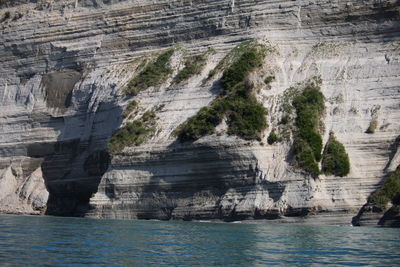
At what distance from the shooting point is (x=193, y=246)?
20734 millimetres

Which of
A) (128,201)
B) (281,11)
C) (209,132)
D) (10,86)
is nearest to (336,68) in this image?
(281,11)

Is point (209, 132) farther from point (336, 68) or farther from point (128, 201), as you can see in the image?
point (336, 68)

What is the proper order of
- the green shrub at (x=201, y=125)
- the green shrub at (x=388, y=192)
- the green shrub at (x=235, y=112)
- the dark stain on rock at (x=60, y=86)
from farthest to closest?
1. the dark stain on rock at (x=60, y=86)
2. the green shrub at (x=201, y=125)
3. the green shrub at (x=235, y=112)
4. the green shrub at (x=388, y=192)

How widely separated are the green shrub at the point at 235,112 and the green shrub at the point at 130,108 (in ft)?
12.5

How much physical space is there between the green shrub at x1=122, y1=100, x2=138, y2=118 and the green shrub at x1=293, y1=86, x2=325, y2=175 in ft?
25.6

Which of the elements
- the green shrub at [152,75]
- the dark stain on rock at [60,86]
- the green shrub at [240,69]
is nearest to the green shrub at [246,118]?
the green shrub at [240,69]

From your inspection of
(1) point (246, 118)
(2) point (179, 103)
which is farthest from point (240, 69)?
(2) point (179, 103)

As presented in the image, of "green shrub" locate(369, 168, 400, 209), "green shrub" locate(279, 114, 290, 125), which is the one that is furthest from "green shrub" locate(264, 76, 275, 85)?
"green shrub" locate(369, 168, 400, 209)

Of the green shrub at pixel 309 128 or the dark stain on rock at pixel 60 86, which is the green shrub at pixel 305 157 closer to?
the green shrub at pixel 309 128

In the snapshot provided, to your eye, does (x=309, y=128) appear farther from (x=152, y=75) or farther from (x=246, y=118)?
(x=152, y=75)

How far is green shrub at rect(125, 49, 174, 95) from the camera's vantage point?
39.9 metres

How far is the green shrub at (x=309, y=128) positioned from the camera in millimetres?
33250

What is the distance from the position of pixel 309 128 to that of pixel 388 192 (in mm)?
4731

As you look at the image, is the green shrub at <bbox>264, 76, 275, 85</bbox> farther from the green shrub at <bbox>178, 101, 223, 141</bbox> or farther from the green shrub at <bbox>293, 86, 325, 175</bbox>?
the green shrub at <bbox>178, 101, 223, 141</bbox>
